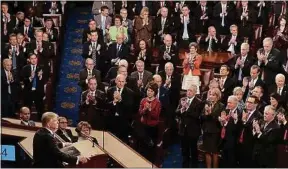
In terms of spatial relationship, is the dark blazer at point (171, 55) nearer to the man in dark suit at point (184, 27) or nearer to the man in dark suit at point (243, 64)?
the man in dark suit at point (184, 27)

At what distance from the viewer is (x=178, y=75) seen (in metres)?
11.1

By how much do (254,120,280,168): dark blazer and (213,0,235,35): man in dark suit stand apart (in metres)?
2.77

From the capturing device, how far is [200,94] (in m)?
10.9

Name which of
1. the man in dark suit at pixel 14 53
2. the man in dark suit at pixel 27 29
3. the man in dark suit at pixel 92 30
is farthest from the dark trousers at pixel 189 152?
the man in dark suit at pixel 27 29

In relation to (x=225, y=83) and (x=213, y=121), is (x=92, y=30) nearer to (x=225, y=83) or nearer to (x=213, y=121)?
(x=225, y=83)

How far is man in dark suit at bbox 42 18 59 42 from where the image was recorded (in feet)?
39.5

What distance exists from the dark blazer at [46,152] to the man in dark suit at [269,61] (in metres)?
3.03

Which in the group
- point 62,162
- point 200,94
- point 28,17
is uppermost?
point 28,17

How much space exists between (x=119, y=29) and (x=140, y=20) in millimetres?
376

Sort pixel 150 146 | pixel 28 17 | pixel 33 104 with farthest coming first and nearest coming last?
pixel 28 17 < pixel 33 104 < pixel 150 146

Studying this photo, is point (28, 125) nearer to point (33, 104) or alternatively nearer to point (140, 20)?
point (33, 104)

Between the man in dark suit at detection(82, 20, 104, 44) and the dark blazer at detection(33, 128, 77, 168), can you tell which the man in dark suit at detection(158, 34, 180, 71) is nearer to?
the man in dark suit at detection(82, 20, 104, 44)

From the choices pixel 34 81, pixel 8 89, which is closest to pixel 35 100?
pixel 34 81

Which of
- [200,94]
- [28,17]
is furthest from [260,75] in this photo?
[28,17]
